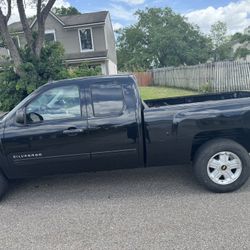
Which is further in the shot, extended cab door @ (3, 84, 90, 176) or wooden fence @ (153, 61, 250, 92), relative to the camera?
wooden fence @ (153, 61, 250, 92)

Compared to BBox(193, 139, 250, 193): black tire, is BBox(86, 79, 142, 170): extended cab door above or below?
above

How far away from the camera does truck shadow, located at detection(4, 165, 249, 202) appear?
4.26 metres

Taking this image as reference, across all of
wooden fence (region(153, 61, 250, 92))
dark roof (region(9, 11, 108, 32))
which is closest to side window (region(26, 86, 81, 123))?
wooden fence (region(153, 61, 250, 92))

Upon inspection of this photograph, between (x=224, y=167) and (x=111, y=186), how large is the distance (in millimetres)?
1725

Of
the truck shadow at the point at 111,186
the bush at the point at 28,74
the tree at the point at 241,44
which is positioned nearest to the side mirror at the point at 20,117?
the truck shadow at the point at 111,186

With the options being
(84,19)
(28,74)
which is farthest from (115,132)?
(84,19)

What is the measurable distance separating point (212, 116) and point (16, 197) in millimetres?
3158

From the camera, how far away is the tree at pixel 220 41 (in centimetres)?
6050

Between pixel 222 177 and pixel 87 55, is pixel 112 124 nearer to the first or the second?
pixel 222 177

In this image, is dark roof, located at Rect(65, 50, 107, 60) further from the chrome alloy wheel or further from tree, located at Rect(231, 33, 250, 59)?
tree, located at Rect(231, 33, 250, 59)

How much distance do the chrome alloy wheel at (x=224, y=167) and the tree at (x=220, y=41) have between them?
2324 inches

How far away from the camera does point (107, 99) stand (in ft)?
13.7

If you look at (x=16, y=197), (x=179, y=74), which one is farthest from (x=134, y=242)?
(x=179, y=74)

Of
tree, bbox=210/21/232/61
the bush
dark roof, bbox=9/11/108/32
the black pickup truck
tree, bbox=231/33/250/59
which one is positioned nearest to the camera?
the black pickup truck
